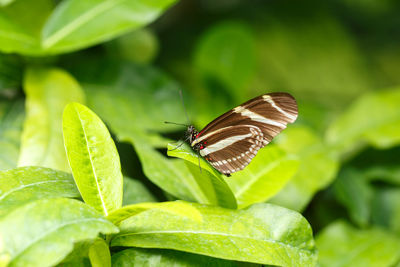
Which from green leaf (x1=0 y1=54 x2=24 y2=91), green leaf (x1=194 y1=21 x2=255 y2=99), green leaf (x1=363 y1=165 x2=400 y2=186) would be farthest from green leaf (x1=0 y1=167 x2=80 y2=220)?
green leaf (x1=363 y1=165 x2=400 y2=186)

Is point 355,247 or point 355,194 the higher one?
point 355,194

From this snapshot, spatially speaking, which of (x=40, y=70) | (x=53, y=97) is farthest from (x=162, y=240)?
(x=40, y=70)

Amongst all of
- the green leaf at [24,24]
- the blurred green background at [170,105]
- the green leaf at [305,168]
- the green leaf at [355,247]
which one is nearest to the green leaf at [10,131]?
the blurred green background at [170,105]

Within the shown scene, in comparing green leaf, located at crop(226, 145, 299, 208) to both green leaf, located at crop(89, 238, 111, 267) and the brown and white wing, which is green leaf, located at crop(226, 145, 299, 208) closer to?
the brown and white wing

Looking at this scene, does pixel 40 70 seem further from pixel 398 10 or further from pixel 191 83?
pixel 398 10

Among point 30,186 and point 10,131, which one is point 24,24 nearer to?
point 10,131

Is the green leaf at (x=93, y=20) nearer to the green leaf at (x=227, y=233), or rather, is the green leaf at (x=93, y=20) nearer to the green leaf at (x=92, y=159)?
the green leaf at (x=92, y=159)

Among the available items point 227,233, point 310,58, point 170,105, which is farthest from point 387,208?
point 310,58
